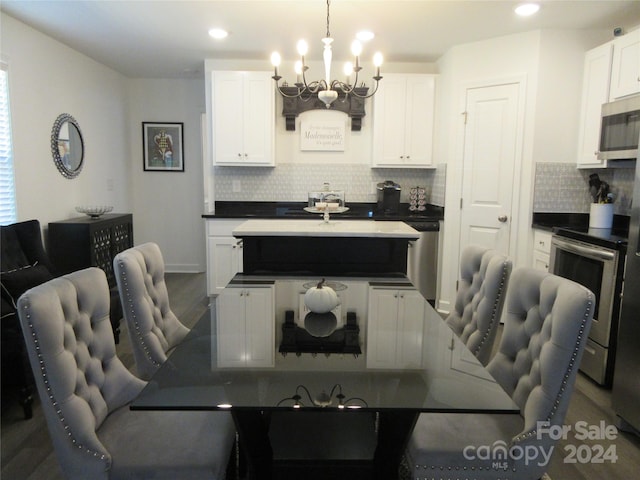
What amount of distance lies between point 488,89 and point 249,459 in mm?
3720

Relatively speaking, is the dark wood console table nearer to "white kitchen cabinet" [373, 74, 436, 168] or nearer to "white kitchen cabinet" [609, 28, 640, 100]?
"white kitchen cabinet" [373, 74, 436, 168]

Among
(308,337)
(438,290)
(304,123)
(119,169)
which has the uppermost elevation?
(304,123)

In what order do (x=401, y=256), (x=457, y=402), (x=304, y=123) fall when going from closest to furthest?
(x=457, y=402)
(x=401, y=256)
(x=304, y=123)

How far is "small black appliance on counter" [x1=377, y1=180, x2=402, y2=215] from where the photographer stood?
15.6ft

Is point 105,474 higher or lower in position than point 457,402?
lower

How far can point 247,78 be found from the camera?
14.7 feet

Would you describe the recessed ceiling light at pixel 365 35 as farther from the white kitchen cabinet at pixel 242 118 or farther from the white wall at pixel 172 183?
the white wall at pixel 172 183

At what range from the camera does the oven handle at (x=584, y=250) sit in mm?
2723

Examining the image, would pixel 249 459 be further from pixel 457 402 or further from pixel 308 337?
pixel 457 402

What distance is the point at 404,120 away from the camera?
461 cm

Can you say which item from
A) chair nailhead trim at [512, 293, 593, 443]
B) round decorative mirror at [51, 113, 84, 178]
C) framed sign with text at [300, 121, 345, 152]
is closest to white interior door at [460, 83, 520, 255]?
framed sign with text at [300, 121, 345, 152]

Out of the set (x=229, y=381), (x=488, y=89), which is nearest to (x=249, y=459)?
(x=229, y=381)

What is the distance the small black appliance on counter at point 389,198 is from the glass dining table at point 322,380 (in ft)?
9.39

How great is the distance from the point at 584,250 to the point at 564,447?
1.33 m
